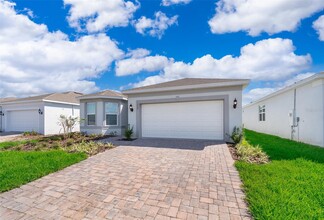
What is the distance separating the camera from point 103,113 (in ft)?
40.7

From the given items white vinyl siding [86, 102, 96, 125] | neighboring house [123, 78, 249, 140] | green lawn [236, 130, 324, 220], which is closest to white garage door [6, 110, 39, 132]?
white vinyl siding [86, 102, 96, 125]

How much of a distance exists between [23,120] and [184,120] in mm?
15899

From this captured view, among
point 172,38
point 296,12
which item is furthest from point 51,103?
point 296,12

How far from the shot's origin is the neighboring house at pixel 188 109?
898 cm

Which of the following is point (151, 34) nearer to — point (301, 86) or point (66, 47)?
point (66, 47)

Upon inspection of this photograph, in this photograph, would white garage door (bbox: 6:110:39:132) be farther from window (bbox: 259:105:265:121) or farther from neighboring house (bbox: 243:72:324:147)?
window (bbox: 259:105:265:121)

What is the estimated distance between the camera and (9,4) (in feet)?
22.9

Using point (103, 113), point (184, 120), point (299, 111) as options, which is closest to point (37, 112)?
point (103, 113)

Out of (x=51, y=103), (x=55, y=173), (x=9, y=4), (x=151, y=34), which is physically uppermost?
(x=151, y=34)

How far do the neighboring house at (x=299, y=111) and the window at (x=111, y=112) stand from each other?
12104mm

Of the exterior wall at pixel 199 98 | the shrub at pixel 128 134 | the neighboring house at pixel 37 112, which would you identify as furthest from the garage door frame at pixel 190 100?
the neighboring house at pixel 37 112

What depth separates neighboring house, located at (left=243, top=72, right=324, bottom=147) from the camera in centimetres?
815

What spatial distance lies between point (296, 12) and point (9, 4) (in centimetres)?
1347

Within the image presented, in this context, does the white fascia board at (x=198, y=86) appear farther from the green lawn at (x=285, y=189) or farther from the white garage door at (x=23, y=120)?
the white garage door at (x=23, y=120)
